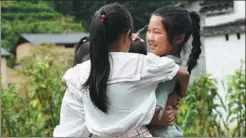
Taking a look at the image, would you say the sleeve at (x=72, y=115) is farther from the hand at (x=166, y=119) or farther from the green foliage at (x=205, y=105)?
the green foliage at (x=205, y=105)

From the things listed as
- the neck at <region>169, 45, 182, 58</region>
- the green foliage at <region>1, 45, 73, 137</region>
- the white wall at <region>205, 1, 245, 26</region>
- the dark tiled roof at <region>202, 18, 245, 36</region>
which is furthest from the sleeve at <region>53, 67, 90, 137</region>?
the white wall at <region>205, 1, 245, 26</region>

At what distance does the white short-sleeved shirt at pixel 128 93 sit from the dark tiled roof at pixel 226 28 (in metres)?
6.52

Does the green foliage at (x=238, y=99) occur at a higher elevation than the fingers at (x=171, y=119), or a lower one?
lower

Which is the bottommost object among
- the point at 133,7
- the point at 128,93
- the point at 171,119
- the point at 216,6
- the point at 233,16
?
the point at 133,7

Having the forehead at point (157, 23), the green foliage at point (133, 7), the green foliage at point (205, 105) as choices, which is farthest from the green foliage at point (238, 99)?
the green foliage at point (133, 7)

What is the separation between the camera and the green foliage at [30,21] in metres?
24.0

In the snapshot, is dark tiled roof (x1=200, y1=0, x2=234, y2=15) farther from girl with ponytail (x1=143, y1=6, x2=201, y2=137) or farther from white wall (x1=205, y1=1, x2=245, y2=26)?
girl with ponytail (x1=143, y1=6, x2=201, y2=137)

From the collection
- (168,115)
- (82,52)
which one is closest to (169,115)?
(168,115)

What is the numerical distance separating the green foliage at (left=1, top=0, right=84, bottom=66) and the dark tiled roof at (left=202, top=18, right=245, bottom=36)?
14.3 metres

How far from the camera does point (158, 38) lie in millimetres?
1535

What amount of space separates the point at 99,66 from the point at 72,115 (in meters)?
0.16

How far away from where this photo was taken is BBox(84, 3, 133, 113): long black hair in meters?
1.40

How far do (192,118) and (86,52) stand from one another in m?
2.46

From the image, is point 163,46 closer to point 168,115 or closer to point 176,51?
point 176,51
